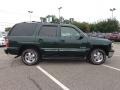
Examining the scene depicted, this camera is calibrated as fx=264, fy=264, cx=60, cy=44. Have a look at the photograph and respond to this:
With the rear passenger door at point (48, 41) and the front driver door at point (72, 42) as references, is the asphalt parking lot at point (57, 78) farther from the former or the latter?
the front driver door at point (72, 42)

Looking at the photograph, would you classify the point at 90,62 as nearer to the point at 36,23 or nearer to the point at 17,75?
the point at 36,23

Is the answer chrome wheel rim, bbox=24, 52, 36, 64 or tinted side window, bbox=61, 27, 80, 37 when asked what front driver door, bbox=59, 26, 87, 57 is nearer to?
tinted side window, bbox=61, 27, 80, 37

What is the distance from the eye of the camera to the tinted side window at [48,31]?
1160cm

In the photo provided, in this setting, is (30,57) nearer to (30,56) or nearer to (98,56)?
(30,56)

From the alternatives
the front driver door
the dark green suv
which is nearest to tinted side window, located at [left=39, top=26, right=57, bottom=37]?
the dark green suv

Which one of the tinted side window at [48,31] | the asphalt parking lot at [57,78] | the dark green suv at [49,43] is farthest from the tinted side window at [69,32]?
the asphalt parking lot at [57,78]

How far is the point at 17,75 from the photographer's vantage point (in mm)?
9016

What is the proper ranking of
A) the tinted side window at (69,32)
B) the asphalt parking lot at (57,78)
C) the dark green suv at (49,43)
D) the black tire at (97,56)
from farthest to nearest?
the black tire at (97,56)
the tinted side window at (69,32)
the dark green suv at (49,43)
the asphalt parking lot at (57,78)

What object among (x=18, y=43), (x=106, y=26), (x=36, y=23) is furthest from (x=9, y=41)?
(x=106, y=26)

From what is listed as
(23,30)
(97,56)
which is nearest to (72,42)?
(97,56)

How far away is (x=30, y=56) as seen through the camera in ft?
37.7

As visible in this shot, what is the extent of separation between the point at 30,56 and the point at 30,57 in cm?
4

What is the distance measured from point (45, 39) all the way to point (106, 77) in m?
3.75

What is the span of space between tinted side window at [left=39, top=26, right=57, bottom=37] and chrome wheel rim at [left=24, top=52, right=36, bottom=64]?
958mm
